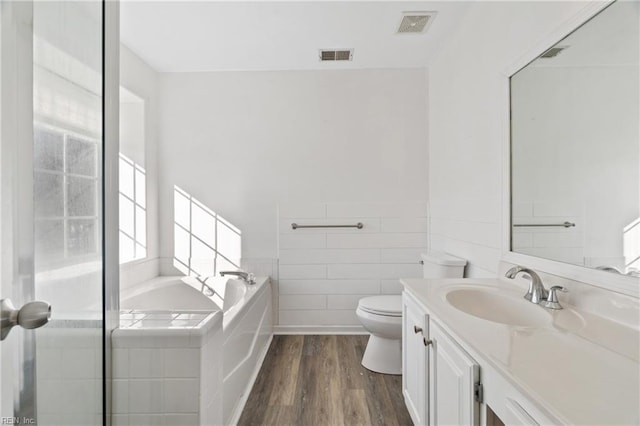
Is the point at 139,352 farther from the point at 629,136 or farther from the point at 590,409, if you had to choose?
the point at 629,136

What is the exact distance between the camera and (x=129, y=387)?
1.16 meters

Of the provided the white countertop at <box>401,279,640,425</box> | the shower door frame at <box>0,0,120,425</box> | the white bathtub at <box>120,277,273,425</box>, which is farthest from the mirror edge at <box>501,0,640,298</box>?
the shower door frame at <box>0,0,120,425</box>

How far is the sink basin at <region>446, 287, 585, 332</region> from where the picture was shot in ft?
3.55

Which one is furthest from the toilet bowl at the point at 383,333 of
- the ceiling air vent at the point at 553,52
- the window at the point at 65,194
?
the window at the point at 65,194

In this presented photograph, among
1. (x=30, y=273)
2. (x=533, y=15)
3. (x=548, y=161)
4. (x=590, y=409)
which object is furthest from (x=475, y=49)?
(x=30, y=273)

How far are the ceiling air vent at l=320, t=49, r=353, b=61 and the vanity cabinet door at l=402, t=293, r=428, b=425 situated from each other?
6.43 feet

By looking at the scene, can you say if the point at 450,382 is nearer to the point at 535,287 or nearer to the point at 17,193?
the point at 535,287

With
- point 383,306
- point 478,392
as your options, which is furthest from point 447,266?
point 478,392

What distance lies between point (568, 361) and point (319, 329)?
2.34 m

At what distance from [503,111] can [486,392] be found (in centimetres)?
135

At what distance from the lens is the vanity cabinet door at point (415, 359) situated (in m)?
1.42

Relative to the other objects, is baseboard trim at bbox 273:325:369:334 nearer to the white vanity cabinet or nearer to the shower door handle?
the white vanity cabinet

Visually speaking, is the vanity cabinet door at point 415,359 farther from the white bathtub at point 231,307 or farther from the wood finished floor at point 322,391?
the white bathtub at point 231,307

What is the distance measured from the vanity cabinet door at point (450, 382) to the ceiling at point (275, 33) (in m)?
1.94
